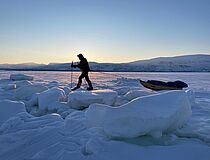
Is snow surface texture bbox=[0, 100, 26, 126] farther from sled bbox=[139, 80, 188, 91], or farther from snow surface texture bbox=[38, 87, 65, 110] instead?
sled bbox=[139, 80, 188, 91]

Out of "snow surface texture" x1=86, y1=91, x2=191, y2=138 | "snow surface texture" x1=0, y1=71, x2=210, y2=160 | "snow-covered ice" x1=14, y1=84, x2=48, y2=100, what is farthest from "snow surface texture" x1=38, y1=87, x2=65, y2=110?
"snow surface texture" x1=86, y1=91, x2=191, y2=138

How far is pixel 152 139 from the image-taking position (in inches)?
159

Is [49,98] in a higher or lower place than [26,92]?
higher

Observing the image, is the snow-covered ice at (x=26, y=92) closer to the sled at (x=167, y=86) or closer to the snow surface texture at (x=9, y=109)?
the snow surface texture at (x=9, y=109)

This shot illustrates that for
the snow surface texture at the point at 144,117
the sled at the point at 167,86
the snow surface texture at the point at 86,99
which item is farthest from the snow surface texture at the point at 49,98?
the sled at the point at 167,86

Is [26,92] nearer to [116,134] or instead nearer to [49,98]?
[49,98]

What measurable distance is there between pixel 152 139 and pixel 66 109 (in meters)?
3.74

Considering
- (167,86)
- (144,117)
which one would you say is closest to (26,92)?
(167,86)

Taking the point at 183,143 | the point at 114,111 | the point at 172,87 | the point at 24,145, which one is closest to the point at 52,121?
the point at 24,145

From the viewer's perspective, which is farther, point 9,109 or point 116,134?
point 9,109

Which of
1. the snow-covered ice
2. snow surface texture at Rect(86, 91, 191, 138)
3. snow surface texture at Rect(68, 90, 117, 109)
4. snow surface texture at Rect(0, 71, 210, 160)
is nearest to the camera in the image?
snow surface texture at Rect(0, 71, 210, 160)

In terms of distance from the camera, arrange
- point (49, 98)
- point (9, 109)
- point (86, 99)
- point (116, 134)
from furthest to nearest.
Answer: point (49, 98) → point (86, 99) → point (9, 109) → point (116, 134)

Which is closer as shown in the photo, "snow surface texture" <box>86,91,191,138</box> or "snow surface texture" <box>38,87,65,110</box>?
"snow surface texture" <box>86,91,191,138</box>

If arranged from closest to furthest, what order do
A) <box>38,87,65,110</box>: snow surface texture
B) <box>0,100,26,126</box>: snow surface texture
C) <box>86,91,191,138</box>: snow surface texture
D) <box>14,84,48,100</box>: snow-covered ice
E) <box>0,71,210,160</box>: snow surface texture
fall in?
<box>0,71,210,160</box>: snow surface texture, <box>86,91,191,138</box>: snow surface texture, <box>0,100,26,126</box>: snow surface texture, <box>38,87,65,110</box>: snow surface texture, <box>14,84,48,100</box>: snow-covered ice
